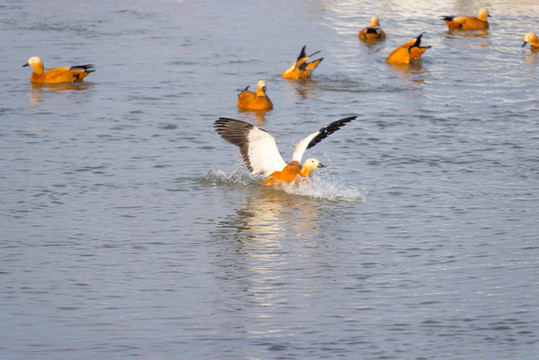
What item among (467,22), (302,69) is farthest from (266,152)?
(467,22)

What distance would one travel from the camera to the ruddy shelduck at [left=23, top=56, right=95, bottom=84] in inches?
779

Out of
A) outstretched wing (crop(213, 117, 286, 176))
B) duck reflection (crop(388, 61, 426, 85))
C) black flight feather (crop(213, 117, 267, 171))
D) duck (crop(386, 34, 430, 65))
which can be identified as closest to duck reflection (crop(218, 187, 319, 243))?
outstretched wing (crop(213, 117, 286, 176))

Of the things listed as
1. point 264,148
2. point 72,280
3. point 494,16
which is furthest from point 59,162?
point 494,16

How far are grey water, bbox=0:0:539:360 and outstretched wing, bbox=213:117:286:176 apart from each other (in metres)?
0.35

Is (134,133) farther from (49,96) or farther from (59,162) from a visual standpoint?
(49,96)

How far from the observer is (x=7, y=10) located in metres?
29.0

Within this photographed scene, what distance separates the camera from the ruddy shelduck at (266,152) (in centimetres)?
1319

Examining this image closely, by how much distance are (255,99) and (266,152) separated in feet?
14.5

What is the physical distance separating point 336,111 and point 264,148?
4.77 metres

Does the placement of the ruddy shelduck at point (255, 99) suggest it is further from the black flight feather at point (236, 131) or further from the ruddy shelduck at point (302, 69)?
the black flight feather at point (236, 131)

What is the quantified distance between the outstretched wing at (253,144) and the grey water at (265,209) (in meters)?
0.35

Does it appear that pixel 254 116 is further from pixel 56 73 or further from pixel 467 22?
pixel 467 22

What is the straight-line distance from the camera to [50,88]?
19.7 metres

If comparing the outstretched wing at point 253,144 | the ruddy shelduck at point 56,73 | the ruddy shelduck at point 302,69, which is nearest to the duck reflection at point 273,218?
the outstretched wing at point 253,144
